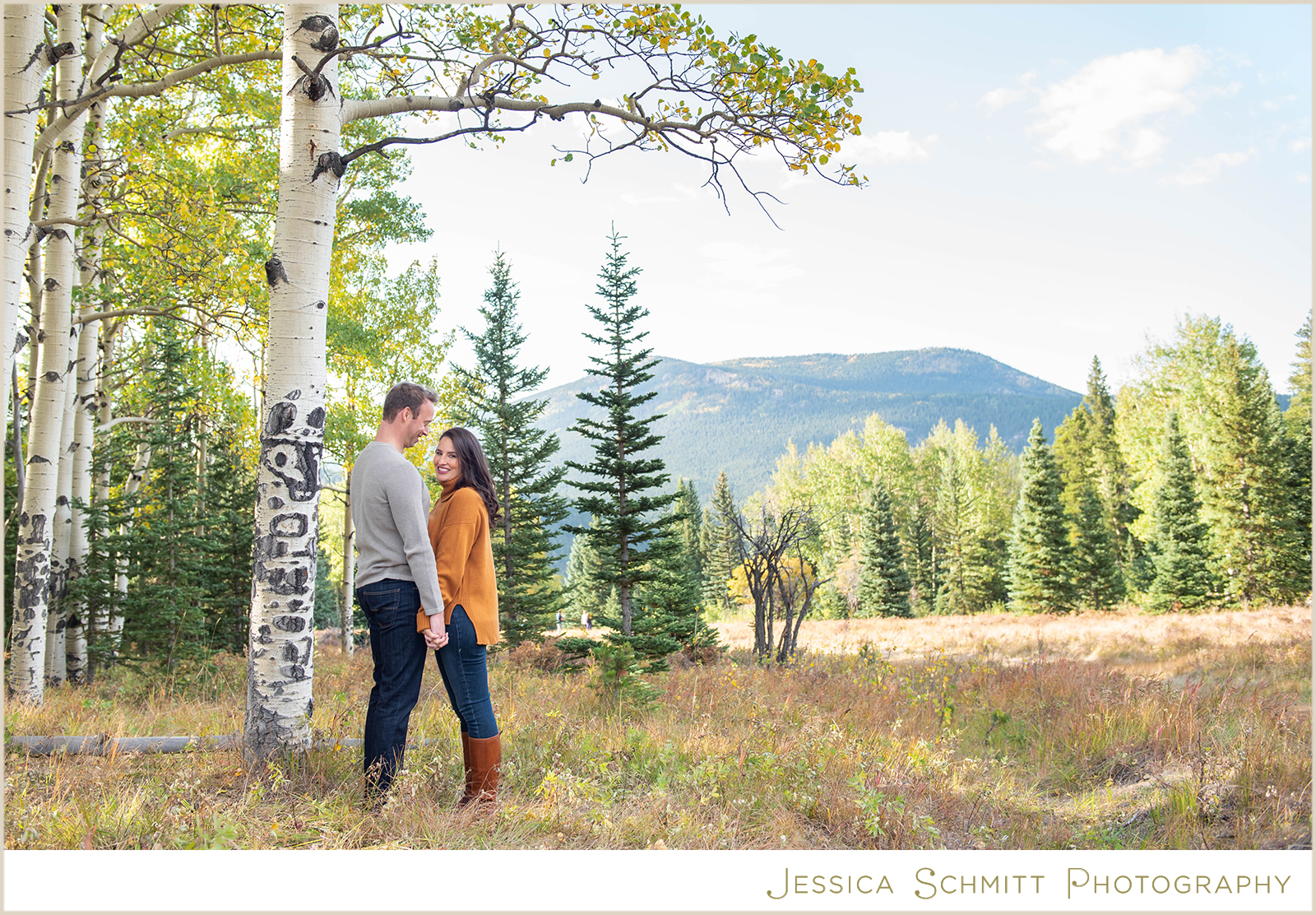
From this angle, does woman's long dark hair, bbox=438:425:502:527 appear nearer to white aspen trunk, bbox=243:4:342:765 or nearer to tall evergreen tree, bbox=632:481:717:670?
white aspen trunk, bbox=243:4:342:765

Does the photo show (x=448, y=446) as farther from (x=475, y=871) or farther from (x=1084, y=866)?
(x=1084, y=866)

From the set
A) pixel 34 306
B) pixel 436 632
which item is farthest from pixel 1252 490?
pixel 34 306

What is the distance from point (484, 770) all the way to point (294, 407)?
1.98 metres

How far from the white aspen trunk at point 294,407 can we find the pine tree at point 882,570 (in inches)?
1196

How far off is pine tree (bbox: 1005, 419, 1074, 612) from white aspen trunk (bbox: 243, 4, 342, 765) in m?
25.0

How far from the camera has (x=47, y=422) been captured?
6.06 m

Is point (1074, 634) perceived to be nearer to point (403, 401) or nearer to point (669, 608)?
point (669, 608)

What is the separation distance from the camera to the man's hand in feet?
9.93

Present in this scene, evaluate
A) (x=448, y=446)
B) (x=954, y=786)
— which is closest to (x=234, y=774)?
(x=448, y=446)

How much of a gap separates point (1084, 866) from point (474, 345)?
656 inches

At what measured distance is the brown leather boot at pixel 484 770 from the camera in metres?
3.21

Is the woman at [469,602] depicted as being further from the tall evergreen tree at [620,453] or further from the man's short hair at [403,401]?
the tall evergreen tree at [620,453]

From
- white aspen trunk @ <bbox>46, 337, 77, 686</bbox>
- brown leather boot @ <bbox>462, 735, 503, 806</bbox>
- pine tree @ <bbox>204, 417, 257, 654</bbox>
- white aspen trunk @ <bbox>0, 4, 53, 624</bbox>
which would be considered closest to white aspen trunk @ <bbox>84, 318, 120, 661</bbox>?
white aspen trunk @ <bbox>46, 337, 77, 686</bbox>

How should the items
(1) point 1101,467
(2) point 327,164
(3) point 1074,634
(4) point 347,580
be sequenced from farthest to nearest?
(1) point 1101,467
(3) point 1074,634
(4) point 347,580
(2) point 327,164
